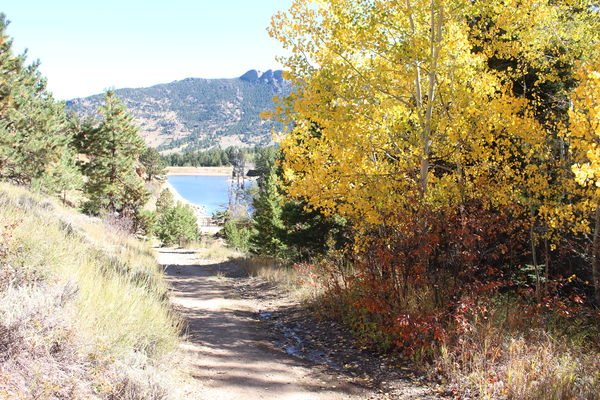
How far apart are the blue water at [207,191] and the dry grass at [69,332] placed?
79488 millimetres

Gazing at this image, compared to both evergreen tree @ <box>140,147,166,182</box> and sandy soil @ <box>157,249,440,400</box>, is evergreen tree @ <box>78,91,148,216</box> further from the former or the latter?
evergreen tree @ <box>140,147,166,182</box>

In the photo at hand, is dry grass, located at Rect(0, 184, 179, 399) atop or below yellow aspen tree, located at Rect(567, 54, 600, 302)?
below

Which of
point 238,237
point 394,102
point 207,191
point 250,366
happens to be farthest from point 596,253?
point 207,191

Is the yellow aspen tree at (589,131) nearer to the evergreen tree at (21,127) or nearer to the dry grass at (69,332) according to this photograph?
the dry grass at (69,332)

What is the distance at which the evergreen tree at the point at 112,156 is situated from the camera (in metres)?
25.9

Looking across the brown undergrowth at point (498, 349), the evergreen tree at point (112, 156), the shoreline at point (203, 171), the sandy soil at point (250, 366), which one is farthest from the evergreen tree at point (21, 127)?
the shoreline at point (203, 171)

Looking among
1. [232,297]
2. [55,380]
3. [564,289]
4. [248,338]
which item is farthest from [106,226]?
[564,289]

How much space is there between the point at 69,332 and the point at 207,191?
4781 inches

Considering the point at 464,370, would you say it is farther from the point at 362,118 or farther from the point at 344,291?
the point at 362,118

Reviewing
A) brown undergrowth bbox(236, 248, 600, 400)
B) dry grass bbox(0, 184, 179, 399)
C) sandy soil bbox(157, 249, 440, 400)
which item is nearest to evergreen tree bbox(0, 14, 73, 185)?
sandy soil bbox(157, 249, 440, 400)

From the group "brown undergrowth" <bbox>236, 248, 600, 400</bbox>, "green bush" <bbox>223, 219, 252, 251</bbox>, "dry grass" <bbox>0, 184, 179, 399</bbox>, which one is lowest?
"green bush" <bbox>223, 219, 252, 251</bbox>

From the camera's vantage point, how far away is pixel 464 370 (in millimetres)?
4555

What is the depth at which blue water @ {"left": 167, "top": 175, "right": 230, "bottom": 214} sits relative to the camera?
98.0 meters

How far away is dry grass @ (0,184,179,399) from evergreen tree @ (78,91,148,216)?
73.2ft
